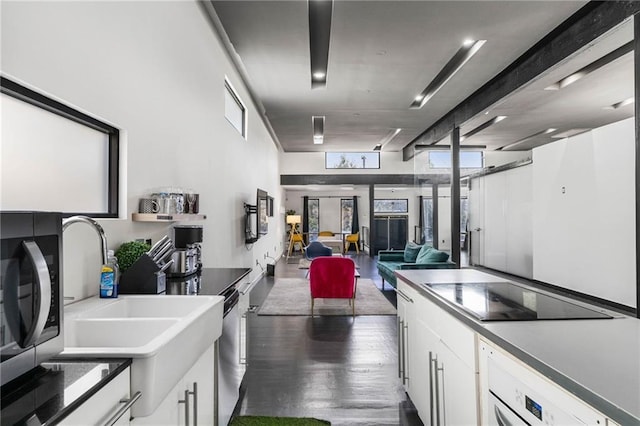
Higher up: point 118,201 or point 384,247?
point 118,201

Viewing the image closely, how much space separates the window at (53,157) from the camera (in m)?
1.25

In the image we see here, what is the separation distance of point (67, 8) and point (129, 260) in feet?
4.10

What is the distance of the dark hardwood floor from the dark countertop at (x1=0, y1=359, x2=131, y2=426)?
1.68 m

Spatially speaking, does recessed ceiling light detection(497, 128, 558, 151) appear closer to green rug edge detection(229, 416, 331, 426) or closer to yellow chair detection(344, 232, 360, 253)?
yellow chair detection(344, 232, 360, 253)

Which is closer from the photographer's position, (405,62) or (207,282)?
(207,282)

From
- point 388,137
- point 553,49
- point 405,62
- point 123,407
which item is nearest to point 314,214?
point 388,137

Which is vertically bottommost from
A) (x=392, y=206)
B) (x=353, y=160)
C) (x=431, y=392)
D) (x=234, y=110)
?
(x=431, y=392)

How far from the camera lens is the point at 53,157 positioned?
4.84 ft

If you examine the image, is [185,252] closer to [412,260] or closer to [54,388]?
[54,388]

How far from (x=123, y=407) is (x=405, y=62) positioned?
439 cm

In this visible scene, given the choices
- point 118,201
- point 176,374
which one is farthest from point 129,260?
point 176,374

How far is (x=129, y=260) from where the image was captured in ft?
6.05

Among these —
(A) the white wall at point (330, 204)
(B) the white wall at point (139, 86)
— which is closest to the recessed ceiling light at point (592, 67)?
(B) the white wall at point (139, 86)

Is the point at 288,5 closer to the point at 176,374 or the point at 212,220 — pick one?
the point at 212,220
